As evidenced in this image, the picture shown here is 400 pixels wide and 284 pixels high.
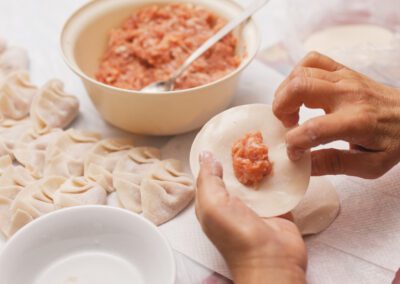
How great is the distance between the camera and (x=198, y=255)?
133 centimetres

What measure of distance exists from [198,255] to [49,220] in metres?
0.38

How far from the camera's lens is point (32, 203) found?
1.38 metres

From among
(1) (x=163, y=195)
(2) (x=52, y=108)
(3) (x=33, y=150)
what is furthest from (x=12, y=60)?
(1) (x=163, y=195)

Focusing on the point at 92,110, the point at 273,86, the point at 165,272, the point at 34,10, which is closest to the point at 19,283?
the point at 165,272

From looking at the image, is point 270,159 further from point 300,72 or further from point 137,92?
point 137,92

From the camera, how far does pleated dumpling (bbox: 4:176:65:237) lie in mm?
1356

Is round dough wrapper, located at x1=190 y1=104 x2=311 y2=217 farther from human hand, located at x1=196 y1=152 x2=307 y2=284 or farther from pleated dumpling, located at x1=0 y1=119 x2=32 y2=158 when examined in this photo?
pleated dumpling, located at x1=0 y1=119 x2=32 y2=158

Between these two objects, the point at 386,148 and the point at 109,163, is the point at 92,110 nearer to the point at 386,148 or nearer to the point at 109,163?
the point at 109,163

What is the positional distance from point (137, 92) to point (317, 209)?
581mm

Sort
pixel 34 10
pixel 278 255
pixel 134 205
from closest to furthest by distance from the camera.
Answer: pixel 278 255 → pixel 134 205 → pixel 34 10

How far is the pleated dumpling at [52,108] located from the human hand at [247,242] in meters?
0.72

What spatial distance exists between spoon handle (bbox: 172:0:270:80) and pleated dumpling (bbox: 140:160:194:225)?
14.4 inches

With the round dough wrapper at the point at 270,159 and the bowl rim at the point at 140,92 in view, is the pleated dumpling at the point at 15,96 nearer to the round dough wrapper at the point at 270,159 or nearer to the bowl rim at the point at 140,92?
the bowl rim at the point at 140,92

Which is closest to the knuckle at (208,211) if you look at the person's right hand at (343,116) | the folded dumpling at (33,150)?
the person's right hand at (343,116)
